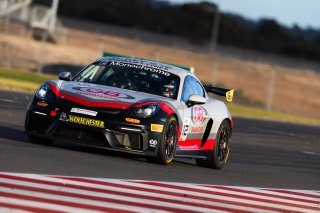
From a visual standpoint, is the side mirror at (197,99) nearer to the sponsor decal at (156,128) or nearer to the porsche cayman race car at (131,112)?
the porsche cayman race car at (131,112)

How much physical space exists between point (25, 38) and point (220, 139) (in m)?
40.6

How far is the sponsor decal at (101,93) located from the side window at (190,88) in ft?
3.83

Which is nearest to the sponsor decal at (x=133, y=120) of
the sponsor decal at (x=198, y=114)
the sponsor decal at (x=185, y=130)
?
the sponsor decal at (x=185, y=130)

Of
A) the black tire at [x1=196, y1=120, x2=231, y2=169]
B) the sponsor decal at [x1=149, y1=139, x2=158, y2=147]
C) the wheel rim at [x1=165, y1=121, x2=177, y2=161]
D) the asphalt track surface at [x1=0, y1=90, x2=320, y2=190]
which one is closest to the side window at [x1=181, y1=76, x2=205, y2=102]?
the black tire at [x1=196, y1=120, x2=231, y2=169]

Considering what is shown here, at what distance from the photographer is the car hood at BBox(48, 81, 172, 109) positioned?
1298cm

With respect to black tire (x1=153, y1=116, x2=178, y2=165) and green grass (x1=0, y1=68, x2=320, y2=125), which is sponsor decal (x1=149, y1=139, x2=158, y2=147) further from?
green grass (x1=0, y1=68, x2=320, y2=125)

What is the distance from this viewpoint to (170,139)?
13453 mm

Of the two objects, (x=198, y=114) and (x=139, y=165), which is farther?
(x=198, y=114)

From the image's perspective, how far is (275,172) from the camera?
1584 centimetres

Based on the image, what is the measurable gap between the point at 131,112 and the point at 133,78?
48.0 inches

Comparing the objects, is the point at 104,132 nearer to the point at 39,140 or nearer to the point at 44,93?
the point at 44,93

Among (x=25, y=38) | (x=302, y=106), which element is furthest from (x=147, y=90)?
(x=302, y=106)

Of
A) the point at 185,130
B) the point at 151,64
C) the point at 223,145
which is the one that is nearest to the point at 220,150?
the point at 223,145

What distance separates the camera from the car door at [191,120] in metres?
14.0
